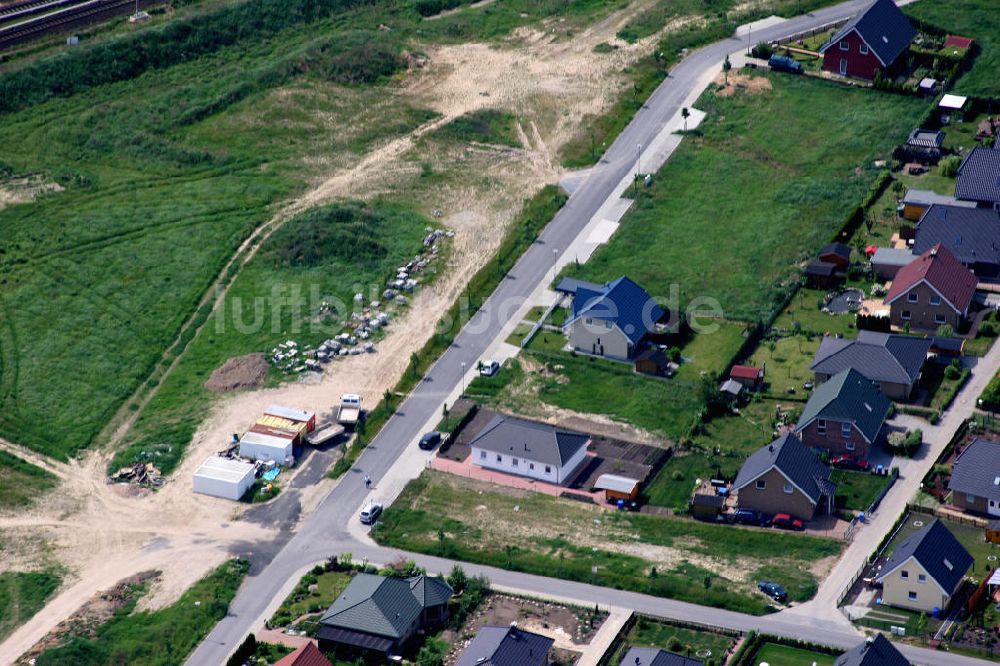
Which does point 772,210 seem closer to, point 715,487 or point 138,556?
point 715,487

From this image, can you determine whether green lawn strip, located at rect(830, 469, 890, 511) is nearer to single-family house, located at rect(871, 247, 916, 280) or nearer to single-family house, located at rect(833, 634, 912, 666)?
single-family house, located at rect(833, 634, 912, 666)

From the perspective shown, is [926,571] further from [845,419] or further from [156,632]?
Result: [156,632]

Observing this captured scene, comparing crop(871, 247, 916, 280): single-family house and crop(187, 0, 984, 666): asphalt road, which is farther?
crop(871, 247, 916, 280): single-family house

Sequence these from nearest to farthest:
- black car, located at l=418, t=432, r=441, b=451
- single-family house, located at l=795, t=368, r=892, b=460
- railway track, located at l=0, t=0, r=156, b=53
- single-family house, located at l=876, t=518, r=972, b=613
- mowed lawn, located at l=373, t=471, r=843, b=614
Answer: single-family house, located at l=876, t=518, r=972, b=613 → mowed lawn, located at l=373, t=471, r=843, b=614 → single-family house, located at l=795, t=368, r=892, b=460 → black car, located at l=418, t=432, r=441, b=451 → railway track, located at l=0, t=0, r=156, b=53

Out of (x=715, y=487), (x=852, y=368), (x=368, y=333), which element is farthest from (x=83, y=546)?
(x=852, y=368)

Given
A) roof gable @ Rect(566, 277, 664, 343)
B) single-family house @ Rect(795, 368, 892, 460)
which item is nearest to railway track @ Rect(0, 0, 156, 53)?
roof gable @ Rect(566, 277, 664, 343)

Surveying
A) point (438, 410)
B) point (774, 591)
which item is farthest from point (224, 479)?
point (774, 591)

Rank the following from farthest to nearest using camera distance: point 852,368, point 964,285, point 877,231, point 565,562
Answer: point 877,231 → point 964,285 → point 852,368 → point 565,562
